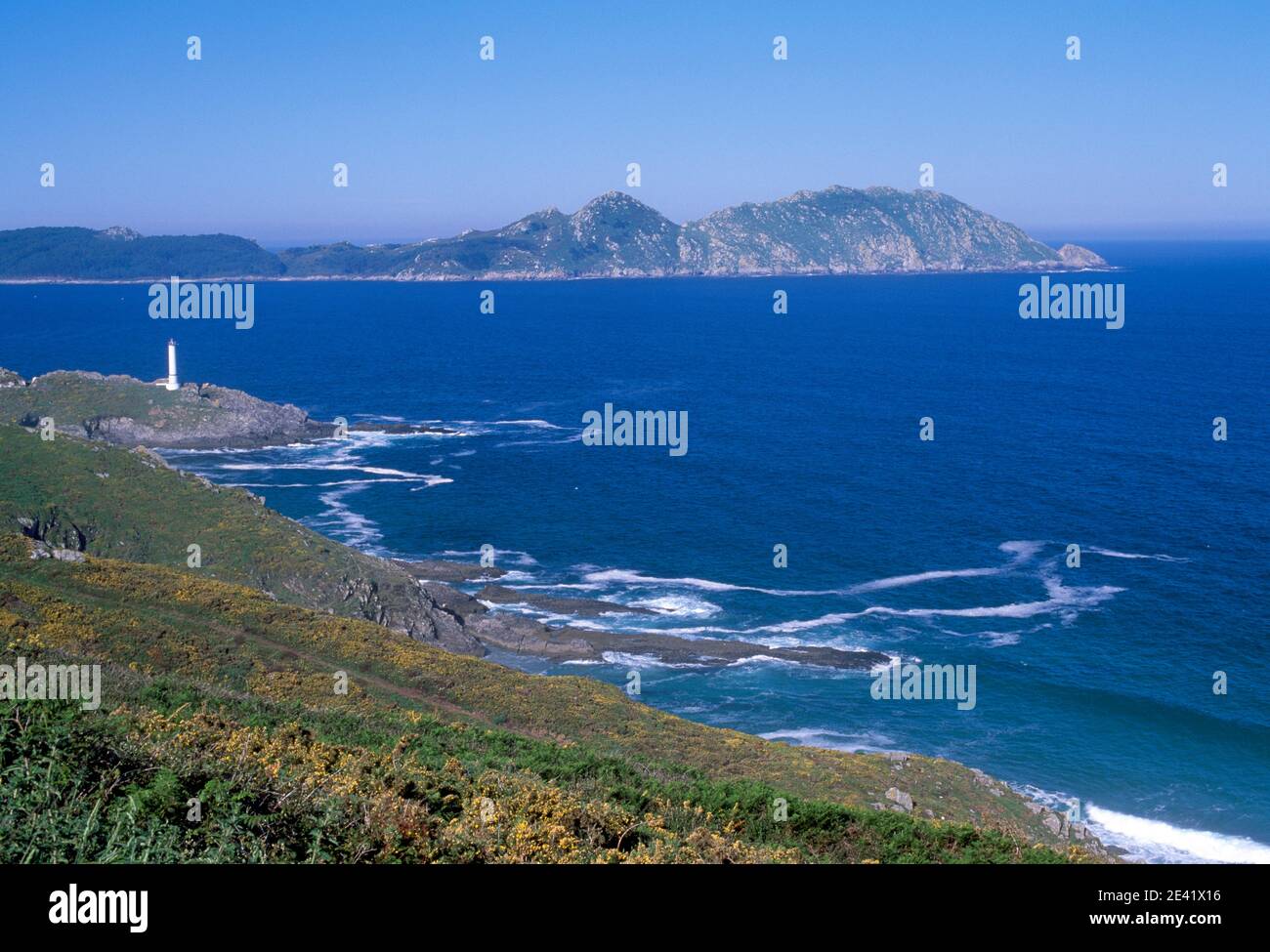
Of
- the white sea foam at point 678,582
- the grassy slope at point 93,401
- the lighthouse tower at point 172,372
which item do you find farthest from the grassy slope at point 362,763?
the lighthouse tower at point 172,372

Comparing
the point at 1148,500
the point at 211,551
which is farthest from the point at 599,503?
the point at 1148,500

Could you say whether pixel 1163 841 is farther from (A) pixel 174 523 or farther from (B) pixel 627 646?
(A) pixel 174 523

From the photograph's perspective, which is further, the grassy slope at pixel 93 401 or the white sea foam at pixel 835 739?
the grassy slope at pixel 93 401

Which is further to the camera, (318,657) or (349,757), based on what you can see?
(318,657)

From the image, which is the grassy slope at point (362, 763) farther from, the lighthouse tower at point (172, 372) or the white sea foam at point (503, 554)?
the lighthouse tower at point (172, 372)

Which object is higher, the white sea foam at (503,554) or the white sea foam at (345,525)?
the white sea foam at (345,525)

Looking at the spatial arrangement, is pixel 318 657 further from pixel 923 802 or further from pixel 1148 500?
pixel 1148 500
